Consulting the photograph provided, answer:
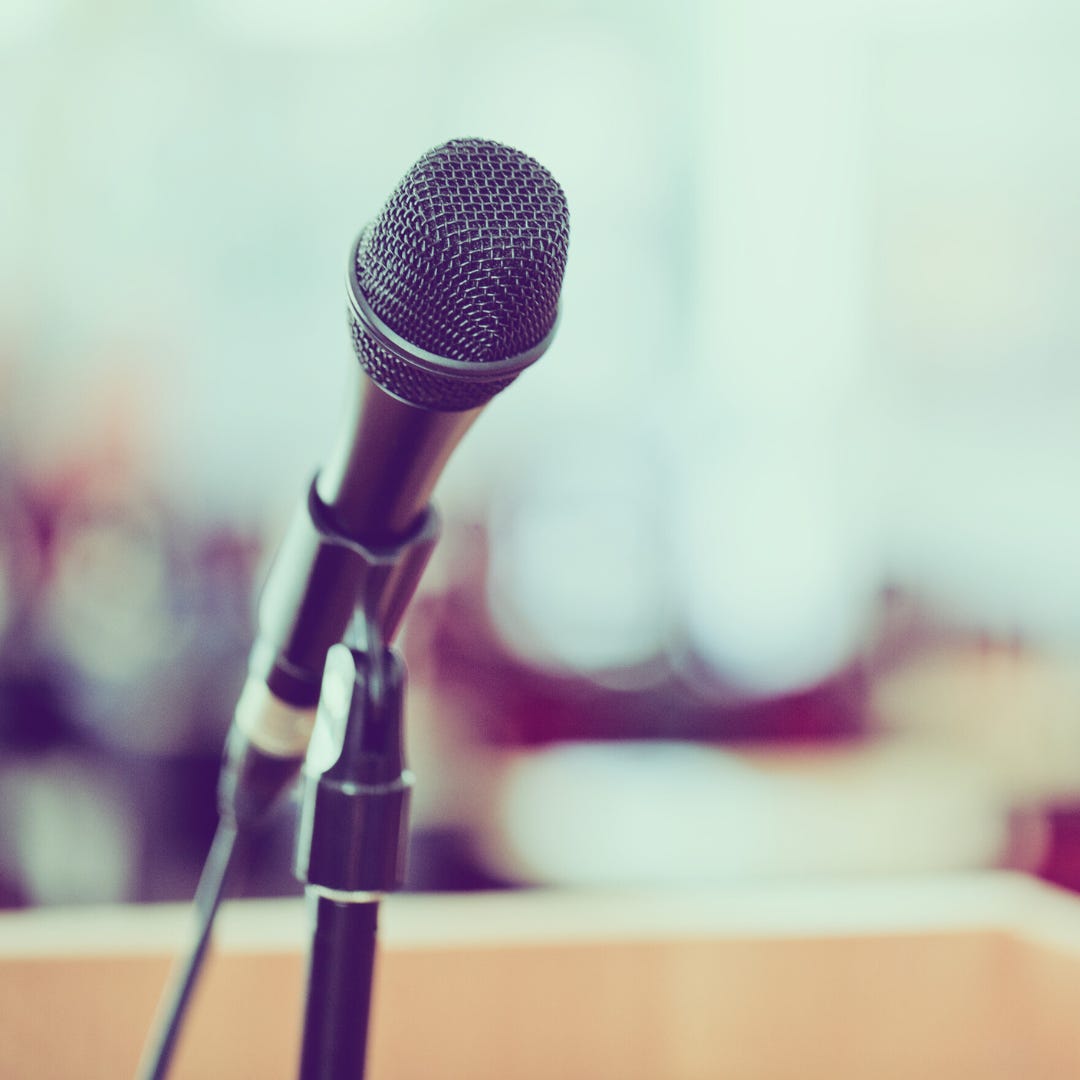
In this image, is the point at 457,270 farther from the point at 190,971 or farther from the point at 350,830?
the point at 190,971

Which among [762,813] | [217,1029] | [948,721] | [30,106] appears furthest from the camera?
[30,106]

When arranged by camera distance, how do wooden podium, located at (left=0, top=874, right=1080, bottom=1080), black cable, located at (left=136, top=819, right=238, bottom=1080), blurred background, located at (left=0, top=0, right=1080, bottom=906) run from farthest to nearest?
blurred background, located at (left=0, top=0, right=1080, bottom=906)
wooden podium, located at (left=0, top=874, right=1080, bottom=1080)
black cable, located at (left=136, top=819, right=238, bottom=1080)

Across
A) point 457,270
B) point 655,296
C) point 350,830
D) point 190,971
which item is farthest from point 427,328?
point 655,296

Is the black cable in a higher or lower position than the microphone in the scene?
lower

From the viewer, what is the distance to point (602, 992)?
2.47 feet

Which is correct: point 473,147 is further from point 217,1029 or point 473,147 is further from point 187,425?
point 187,425

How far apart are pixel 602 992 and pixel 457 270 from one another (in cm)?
55

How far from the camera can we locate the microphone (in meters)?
0.38

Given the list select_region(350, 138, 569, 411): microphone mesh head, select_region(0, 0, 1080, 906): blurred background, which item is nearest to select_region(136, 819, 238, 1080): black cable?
select_region(350, 138, 569, 411): microphone mesh head

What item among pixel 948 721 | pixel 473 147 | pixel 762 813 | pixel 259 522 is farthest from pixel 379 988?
pixel 259 522

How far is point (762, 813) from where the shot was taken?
259cm

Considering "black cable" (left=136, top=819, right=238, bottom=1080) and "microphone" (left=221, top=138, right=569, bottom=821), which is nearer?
"microphone" (left=221, top=138, right=569, bottom=821)

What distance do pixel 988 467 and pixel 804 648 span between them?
88cm

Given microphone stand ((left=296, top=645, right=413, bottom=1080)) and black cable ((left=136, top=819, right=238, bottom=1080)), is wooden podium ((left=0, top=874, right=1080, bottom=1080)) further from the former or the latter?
microphone stand ((left=296, top=645, right=413, bottom=1080))
